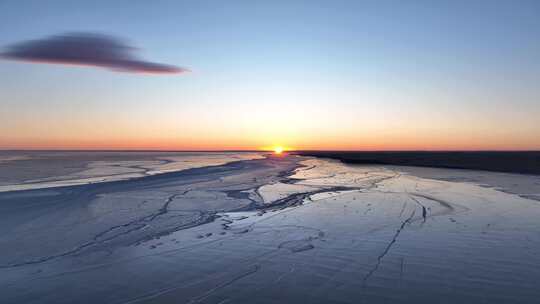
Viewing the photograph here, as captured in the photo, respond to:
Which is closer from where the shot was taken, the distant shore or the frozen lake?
the frozen lake

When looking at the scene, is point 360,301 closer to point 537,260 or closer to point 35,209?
point 537,260

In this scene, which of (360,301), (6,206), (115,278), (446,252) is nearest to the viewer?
(360,301)

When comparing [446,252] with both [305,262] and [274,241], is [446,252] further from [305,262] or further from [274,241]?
[274,241]

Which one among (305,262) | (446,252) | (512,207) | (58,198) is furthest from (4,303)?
(512,207)

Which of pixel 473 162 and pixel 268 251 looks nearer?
pixel 268 251

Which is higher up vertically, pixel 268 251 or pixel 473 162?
pixel 473 162

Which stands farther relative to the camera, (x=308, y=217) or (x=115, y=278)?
(x=308, y=217)

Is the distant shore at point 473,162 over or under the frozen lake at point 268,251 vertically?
over

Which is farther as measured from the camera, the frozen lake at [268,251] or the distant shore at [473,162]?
the distant shore at [473,162]

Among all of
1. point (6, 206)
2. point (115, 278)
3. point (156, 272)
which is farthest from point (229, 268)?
point (6, 206)

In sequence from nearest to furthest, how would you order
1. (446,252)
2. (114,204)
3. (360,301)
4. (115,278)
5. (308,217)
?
(360,301), (115,278), (446,252), (308,217), (114,204)
